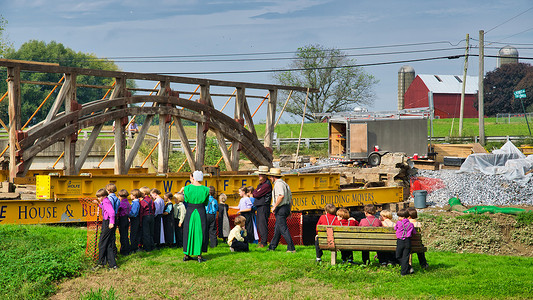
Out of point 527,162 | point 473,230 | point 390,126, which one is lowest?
point 473,230

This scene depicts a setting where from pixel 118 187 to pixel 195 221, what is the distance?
490cm

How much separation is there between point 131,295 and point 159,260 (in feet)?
6.94

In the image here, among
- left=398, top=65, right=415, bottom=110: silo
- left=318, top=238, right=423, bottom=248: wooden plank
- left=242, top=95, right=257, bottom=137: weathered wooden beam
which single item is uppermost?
left=398, top=65, right=415, bottom=110: silo

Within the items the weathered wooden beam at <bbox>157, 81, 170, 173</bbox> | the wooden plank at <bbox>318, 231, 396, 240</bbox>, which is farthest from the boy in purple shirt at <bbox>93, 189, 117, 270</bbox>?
the weathered wooden beam at <bbox>157, 81, 170, 173</bbox>

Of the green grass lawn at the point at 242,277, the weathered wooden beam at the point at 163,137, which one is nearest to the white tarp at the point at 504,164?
the weathered wooden beam at the point at 163,137

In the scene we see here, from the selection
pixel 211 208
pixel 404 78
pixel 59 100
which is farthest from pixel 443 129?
pixel 211 208

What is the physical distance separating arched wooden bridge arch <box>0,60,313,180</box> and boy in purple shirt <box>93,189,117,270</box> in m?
5.09

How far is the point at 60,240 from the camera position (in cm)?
1184

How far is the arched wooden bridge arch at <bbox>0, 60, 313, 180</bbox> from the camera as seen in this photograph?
14422 mm

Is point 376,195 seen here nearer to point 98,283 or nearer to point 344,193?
point 344,193

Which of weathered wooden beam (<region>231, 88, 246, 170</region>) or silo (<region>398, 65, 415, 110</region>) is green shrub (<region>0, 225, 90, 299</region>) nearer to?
weathered wooden beam (<region>231, 88, 246, 170</region>)

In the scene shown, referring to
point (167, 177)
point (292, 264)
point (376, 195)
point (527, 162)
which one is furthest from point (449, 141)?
point (292, 264)

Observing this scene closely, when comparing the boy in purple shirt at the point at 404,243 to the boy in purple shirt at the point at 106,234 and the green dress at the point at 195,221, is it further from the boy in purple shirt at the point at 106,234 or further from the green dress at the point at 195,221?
the boy in purple shirt at the point at 106,234

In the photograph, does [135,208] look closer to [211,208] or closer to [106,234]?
[106,234]
